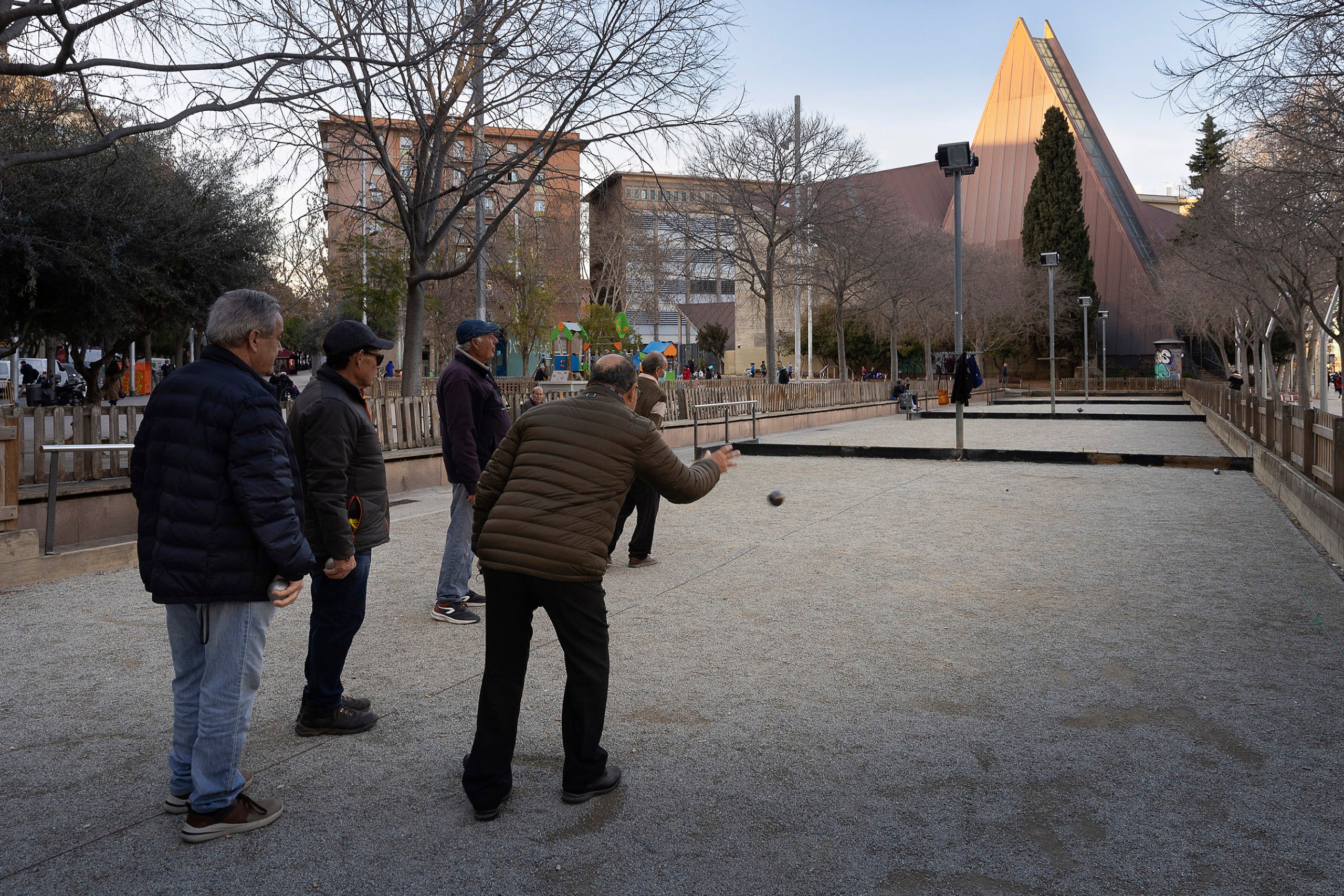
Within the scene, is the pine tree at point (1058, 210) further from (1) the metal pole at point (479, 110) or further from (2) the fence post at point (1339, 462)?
(2) the fence post at point (1339, 462)

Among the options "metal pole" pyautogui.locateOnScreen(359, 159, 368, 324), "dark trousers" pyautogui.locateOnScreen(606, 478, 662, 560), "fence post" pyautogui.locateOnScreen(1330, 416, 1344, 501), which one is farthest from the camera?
"metal pole" pyautogui.locateOnScreen(359, 159, 368, 324)

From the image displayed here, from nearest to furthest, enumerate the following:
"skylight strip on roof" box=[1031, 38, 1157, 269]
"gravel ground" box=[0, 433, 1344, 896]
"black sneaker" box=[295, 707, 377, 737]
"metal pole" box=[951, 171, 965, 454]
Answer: "gravel ground" box=[0, 433, 1344, 896], "black sneaker" box=[295, 707, 377, 737], "metal pole" box=[951, 171, 965, 454], "skylight strip on roof" box=[1031, 38, 1157, 269]

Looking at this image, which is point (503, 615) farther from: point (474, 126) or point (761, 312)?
point (761, 312)

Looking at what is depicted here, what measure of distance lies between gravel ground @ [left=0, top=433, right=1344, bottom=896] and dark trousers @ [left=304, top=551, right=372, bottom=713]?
212 mm

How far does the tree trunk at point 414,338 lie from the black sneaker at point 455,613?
10.5 m

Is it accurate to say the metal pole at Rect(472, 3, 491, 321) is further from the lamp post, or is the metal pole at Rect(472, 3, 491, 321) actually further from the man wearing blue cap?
the lamp post

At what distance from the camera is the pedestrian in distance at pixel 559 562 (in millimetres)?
3564

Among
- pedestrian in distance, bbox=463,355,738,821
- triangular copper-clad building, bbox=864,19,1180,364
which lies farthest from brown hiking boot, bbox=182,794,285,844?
triangular copper-clad building, bbox=864,19,1180,364

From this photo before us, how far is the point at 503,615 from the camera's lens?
3.63m

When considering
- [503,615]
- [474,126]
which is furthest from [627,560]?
[474,126]

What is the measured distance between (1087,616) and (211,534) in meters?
5.27

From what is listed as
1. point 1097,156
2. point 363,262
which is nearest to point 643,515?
point 363,262

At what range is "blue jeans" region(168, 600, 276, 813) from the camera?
11.0ft

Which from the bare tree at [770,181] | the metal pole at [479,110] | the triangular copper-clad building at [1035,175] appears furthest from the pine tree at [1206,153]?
the metal pole at [479,110]
